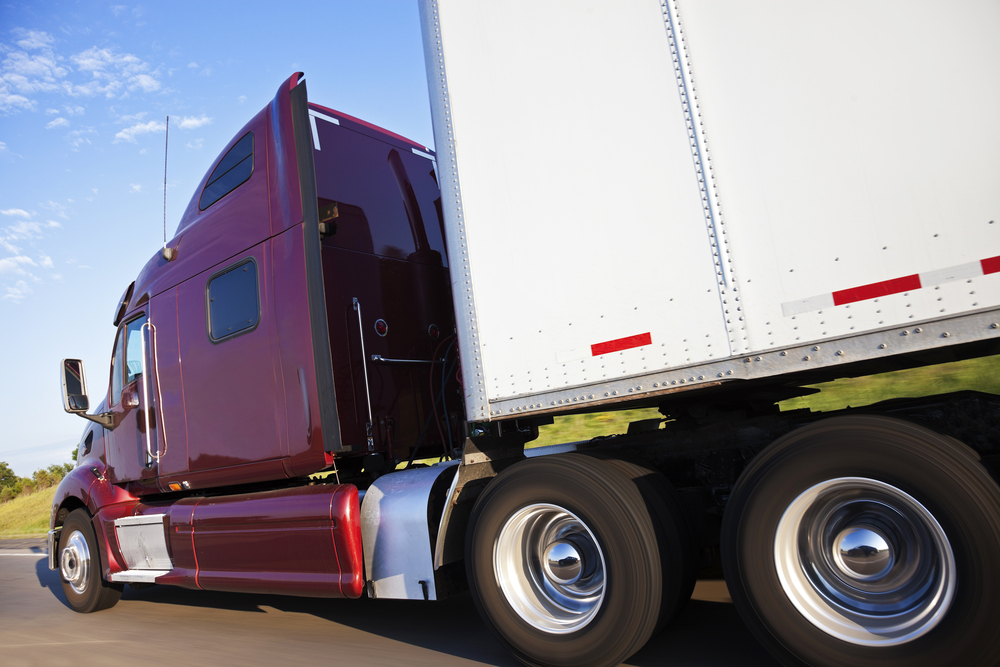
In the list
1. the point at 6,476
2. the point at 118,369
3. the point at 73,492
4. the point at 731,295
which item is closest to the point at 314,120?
the point at 118,369

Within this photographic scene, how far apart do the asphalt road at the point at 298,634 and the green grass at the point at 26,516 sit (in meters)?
14.7

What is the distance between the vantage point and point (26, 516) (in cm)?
2306

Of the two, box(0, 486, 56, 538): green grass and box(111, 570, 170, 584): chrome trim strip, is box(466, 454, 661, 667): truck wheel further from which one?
box(0, 486, 56, 538): green grass

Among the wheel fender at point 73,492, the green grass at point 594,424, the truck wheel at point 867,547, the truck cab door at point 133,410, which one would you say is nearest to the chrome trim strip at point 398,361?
the green grass at point 594,424

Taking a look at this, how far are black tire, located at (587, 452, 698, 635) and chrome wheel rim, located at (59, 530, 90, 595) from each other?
564 centimetres

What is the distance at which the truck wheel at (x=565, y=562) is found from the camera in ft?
9.87

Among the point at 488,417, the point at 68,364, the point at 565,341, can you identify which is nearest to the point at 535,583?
the point at 488,417

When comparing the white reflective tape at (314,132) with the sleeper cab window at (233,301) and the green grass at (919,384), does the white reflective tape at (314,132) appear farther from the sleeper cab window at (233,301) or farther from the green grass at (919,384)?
the green grass at (919,384)

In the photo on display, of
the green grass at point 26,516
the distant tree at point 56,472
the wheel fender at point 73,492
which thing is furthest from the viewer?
the distant tree at point 56,472

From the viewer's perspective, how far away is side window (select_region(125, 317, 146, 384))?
241 inches

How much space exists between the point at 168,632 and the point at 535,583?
135 inches

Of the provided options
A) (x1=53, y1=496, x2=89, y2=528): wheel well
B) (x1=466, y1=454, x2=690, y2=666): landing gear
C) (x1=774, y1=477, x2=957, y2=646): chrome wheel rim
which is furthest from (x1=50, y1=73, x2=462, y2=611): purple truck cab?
(x1=774, y1=477, x2=957, y2=646): chrome wheel rim

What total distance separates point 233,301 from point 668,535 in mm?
3573

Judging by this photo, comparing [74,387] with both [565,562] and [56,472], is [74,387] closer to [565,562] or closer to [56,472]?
[565,562]
